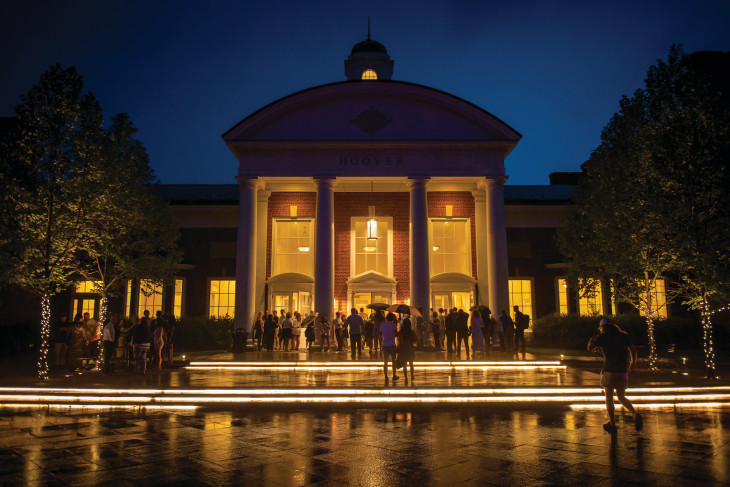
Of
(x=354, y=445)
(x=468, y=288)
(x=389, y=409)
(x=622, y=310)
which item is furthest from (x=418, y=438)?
(x=622, y=310)

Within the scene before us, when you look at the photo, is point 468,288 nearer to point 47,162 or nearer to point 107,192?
point 107,192

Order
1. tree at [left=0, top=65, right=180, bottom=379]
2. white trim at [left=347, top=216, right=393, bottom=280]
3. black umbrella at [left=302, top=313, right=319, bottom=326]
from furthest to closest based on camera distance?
white trim at [left=347, top=216, right=393, bottom=280]
black umbrella at [left=302, top=313, right=319, bottom=326]
tree at [left=0, top=65, right=180, bottom=379]

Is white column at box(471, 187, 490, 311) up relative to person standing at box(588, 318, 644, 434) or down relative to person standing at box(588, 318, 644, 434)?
up

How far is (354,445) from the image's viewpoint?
689cm

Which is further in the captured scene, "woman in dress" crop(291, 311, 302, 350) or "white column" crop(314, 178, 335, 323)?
"white column" crop(314, 178, 335, 323)

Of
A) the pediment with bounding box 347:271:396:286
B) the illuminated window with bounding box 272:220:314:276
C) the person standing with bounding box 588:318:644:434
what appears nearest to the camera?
the person standing with bounding box 588:318:644:434

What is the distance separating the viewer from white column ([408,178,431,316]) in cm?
2281

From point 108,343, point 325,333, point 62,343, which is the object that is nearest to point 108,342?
point 108,343

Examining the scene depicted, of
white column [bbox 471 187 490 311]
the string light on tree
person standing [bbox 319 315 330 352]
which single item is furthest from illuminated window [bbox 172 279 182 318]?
white column [bbox 471 187 490 311]

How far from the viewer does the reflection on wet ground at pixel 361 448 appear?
5.47m

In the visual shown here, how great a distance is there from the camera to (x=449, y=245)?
27281 millimetres

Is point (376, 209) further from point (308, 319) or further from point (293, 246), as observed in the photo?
point (308, 319)

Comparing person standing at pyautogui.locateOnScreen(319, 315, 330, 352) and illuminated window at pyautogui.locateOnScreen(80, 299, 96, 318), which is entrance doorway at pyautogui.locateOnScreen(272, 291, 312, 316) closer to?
person standing at pyautogui.locateOnScreen(319, 315, 330, 352)

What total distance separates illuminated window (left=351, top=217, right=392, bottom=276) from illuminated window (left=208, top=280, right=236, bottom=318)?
22.3ft
